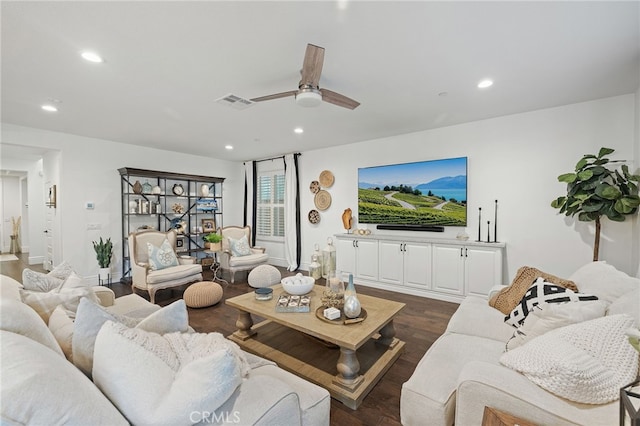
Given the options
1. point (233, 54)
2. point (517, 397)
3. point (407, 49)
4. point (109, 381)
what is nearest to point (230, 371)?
point (109, 381)

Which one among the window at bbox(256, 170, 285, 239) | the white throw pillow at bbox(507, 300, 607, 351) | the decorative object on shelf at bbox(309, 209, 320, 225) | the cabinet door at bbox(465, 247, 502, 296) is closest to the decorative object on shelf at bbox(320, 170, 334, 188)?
the decorative object on shelf at bbox(309, 209, 320, 225)

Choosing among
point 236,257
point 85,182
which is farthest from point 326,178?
point 85,182

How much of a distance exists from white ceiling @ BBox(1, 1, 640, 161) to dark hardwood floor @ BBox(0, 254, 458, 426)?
2555 mm

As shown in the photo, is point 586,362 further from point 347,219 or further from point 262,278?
point 347,219

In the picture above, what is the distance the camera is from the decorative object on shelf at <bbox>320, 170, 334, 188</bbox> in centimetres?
548

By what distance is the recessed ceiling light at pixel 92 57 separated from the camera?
7.20 ft

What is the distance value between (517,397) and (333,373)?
136 centimetres

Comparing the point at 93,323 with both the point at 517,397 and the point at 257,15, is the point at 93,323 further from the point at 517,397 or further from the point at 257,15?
the point at 257,15

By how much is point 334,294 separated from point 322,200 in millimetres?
3412

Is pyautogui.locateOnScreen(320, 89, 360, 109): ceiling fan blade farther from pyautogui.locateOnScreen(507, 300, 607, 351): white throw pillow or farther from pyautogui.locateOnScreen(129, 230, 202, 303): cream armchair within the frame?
pyautogui.locateOnScreen(129, 230, 202, 303): cream armchair

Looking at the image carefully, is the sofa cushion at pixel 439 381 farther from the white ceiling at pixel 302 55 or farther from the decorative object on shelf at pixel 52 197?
the decorative object on shelf at pixel 52 197

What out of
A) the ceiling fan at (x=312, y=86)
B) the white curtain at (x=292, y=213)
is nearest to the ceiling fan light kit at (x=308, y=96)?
the ceiling fan at (x=312, y=86)

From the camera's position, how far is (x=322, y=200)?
18.4 feet

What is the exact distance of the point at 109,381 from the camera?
3.03 ft
